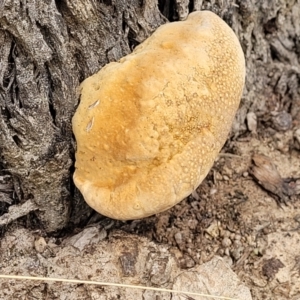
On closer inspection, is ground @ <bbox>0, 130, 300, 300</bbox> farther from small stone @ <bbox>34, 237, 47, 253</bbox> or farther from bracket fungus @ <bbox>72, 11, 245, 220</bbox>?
bracket fungus @ <bbox>72, 11, 245, 220</bbox>

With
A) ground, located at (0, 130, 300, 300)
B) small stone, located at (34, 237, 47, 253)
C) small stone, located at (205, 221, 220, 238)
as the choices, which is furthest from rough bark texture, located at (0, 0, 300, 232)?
small stone, located at (205, 221, 220, 238)

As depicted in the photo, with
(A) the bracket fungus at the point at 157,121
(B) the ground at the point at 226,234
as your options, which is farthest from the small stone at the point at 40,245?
(A) the bracket fungus at the point at 157,121

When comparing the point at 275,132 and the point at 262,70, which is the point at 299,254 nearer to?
the point at 275,132

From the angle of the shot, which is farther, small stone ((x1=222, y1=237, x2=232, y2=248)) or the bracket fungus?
small stone ((x1=222, y1=237, x2=232, y2=248))

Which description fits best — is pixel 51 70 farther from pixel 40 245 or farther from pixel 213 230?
pixel 213 230

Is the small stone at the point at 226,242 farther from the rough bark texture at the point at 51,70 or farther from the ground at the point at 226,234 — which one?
the rough bark texture at the point at 51,70

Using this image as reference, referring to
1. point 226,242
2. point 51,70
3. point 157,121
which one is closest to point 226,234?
point 226,242

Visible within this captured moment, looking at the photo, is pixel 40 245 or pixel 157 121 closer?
pixel 157 121
